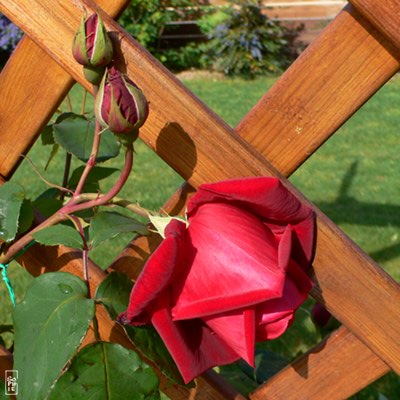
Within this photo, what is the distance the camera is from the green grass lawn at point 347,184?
2.38 meters

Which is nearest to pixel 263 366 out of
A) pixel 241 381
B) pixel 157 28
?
pixel 241 381

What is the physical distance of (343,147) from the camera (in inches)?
170

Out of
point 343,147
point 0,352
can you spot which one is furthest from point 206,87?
point 0,352

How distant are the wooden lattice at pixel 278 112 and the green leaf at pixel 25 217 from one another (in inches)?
3.1

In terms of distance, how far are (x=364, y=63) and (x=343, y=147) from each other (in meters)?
3.68

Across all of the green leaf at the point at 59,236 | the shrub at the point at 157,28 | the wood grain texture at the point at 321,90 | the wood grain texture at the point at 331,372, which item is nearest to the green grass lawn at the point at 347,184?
the wood grain texture at the point at 331,372

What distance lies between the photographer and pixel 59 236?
687 mm

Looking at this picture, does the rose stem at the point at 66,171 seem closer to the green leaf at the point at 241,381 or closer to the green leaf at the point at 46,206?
the green leaf at the point at 46,206

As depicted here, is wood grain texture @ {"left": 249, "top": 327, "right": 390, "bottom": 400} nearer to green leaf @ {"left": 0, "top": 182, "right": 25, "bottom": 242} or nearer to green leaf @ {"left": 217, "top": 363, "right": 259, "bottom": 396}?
green leaf @ {"left": 217, "top": 363, "right": 259, "bottom": 396}

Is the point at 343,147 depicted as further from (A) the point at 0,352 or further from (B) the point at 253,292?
(B) the point at 253,292

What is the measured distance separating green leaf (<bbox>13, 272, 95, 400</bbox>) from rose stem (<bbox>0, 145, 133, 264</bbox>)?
0.23 ft

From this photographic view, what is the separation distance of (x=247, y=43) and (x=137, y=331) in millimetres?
6242

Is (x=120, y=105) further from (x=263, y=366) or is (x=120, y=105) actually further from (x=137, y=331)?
(x=263, y=366)

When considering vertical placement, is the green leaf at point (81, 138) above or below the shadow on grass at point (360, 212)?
above
